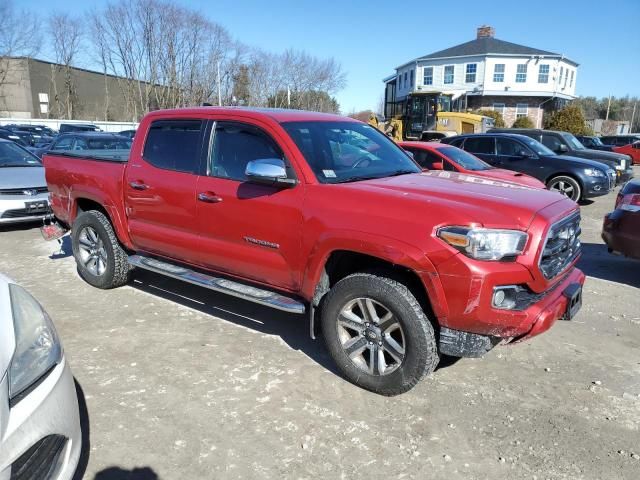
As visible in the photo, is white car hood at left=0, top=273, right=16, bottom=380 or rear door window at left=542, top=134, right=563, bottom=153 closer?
white car hood at left=0, top=273, right=16, bottom=380

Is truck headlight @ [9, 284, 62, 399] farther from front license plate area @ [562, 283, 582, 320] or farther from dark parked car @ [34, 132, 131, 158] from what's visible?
dark parked car @ [34, 132, 131, 158]

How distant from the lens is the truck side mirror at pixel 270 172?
3566 millimetres

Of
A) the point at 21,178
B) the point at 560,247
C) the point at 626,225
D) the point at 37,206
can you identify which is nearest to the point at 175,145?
the point at 560,247

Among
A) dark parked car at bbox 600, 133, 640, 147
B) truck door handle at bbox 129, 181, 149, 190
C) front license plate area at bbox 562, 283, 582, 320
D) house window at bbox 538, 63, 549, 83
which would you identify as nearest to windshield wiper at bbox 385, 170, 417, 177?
front license plate area at bbox 562, 283, 582, 320

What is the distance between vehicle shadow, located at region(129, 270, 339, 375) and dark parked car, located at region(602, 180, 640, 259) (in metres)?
3.72

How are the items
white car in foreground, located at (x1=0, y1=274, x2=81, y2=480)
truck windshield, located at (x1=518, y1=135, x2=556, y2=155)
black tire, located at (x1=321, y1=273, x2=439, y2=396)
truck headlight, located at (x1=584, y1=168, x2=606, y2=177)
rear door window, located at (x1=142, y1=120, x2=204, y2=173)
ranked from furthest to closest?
truck windshield, located at (x1=518, y1=135, x2=556, y2=155)
truck headlight, located at (x1=584, y1=168, x2=606, y2=177)
rear door window, located at (x1=142, y1=120, x2=204, y2=173)
black tire, located at (x1=321, y1=273, x2=439, y2=396)
white car in foreground, located at (x1=0, y1=274, x2=81, y2=480)

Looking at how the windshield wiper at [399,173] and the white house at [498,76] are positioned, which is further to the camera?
the white house at [498,76]

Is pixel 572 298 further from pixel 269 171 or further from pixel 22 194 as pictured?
pixel 22 194

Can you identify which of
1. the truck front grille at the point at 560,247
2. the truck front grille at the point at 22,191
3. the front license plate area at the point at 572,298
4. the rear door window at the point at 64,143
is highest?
the rear door window at the point at 64,143

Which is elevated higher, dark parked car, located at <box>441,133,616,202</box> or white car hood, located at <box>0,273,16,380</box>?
dark parked car, located at <box>441,133,616,202</box>

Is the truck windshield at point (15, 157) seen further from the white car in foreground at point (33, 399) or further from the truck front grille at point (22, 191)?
the white car in foreground at point (33, 399)

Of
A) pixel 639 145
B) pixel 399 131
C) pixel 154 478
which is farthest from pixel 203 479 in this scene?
pixel 639 145

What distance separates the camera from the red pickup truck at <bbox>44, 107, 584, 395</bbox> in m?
3.01

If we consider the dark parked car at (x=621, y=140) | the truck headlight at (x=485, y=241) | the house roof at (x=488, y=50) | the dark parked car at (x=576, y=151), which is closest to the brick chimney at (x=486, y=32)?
the house roof at (x=488, y=50)
